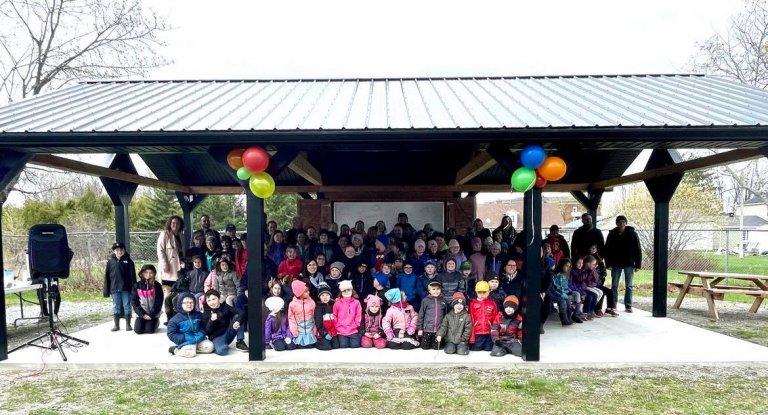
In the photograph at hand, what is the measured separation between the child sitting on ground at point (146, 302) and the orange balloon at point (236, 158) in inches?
99.2

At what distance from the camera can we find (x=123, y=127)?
516cm

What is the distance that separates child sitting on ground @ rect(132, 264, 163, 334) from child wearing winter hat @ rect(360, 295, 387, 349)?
3.11 meters

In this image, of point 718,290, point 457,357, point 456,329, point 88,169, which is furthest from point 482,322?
point 88,169

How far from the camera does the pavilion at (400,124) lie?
5.07 metres

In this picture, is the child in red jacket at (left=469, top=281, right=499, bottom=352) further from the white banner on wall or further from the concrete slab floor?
the white banner on wall

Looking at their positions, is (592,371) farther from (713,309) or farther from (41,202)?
(41,202)

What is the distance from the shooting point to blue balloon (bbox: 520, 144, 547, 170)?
5.14 metres

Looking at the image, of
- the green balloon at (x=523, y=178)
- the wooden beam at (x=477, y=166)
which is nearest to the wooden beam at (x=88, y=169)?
the wooden beam at (x=477, y=166)

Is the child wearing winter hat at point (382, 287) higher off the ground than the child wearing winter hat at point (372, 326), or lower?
higher

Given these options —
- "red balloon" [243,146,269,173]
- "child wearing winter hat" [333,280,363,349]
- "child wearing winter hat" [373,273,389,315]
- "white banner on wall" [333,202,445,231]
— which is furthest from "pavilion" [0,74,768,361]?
"white banner on wall" [333,202,445,231]

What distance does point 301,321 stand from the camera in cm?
582

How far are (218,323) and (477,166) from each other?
15.0 feet

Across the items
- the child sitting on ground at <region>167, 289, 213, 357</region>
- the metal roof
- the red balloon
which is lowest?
the child sitting on ground at <region>167, 289, 213, 357</region>

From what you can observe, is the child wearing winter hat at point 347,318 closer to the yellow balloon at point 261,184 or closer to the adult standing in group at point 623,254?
the yellow balloon at point 261,184
